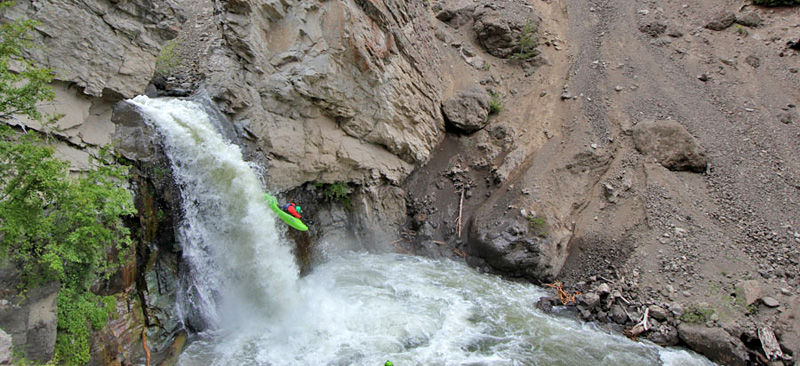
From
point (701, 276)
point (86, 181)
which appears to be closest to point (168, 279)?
point (86, 181)

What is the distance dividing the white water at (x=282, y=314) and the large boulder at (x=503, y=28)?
32.3 ft

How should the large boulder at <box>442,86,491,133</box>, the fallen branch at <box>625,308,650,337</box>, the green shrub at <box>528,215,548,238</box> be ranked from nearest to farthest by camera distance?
the fallen branch at <box>625,308,650,337</box>
the green shrub at <box>528,215,548,238</box>
the large boulder at <box>442,86,491,133</box>

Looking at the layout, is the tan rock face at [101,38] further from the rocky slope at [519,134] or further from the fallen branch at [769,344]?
the fallen branch at [769,344]

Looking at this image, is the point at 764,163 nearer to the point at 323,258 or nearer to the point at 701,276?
the point at 701,276

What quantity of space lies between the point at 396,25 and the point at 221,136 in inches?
218

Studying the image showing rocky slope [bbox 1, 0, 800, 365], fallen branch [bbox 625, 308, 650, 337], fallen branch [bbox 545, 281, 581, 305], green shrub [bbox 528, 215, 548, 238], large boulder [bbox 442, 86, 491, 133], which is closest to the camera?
rocky slope [bbox 1, 0, 800, 365]

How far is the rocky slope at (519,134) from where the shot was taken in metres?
6.14

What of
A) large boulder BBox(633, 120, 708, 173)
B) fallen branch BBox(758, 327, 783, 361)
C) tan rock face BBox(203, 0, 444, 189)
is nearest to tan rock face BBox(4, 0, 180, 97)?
tan rock face BBox(203, 0, 444, 189)

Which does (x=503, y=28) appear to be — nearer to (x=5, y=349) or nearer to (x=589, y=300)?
(x=589, y=300)

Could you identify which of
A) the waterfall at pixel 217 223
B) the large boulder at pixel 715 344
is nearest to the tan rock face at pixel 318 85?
the waterfall at pixel 217 223

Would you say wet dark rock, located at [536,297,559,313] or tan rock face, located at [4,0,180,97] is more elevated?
tan rock face, located at [4,0,180,97]

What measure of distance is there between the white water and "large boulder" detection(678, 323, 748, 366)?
0.23 metres

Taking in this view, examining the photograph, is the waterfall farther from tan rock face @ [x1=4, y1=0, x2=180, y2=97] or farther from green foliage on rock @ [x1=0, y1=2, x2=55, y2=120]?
green foliage on rock @ [x1=0, y1=2, x2=55, y2=120]

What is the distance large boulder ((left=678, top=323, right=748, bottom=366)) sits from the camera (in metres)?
6.15
